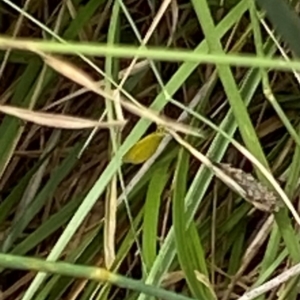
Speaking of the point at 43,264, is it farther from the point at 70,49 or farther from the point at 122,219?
the point at 122,219

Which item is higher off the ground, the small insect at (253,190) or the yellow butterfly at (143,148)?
the yellow butterfly at (143,148)

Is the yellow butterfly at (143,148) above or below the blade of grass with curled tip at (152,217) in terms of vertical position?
above

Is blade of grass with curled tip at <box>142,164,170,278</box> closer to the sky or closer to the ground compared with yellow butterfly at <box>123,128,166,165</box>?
closer to the ground

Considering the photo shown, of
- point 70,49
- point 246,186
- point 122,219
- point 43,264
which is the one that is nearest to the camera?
point 70,49

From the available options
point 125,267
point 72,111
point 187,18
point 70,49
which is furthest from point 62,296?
point 70,49

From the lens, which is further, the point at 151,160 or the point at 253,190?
the point at 151,160

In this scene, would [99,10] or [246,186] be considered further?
[99,10]

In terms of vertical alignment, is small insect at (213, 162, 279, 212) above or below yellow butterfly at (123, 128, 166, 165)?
below

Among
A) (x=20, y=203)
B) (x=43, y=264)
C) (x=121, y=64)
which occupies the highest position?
(x=121, y=64)
